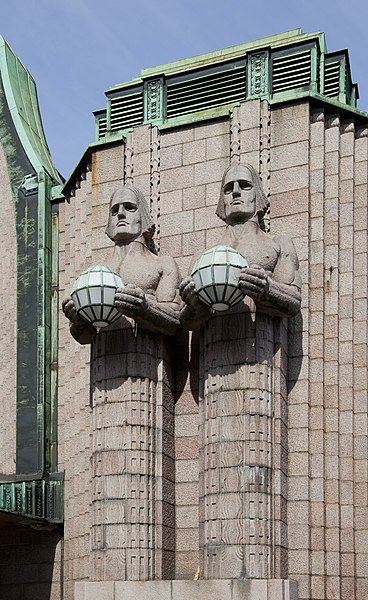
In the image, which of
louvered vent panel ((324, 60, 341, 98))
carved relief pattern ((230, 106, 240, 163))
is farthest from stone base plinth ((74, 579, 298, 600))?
louvered vent panel ((324, 60, 341, 98))

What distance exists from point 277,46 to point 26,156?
17.2 ft

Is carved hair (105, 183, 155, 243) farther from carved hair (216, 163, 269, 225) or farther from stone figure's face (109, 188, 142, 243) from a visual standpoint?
carved hair (216, 163, 269, 225)

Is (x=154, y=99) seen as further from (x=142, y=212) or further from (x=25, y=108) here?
(x=25, y=108)

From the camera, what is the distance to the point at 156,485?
1667 cm

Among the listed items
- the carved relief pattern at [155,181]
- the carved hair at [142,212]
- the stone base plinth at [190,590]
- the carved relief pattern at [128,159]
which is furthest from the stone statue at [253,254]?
the stone base plinth at [190,590]

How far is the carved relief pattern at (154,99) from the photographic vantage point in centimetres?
1881

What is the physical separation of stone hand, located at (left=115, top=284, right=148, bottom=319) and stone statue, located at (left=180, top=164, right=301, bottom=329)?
62 cm

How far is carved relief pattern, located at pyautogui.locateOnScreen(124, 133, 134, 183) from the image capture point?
18.6 m

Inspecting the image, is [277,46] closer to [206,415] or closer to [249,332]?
[249,332]

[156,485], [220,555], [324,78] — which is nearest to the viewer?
[220,555]

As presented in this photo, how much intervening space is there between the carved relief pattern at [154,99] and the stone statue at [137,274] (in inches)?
65.1

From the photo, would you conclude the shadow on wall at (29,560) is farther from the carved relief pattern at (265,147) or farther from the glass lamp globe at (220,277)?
the carved relief pattern at (265,147)

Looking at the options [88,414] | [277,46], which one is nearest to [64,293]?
[88,414]

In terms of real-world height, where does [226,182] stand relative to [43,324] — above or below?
above
